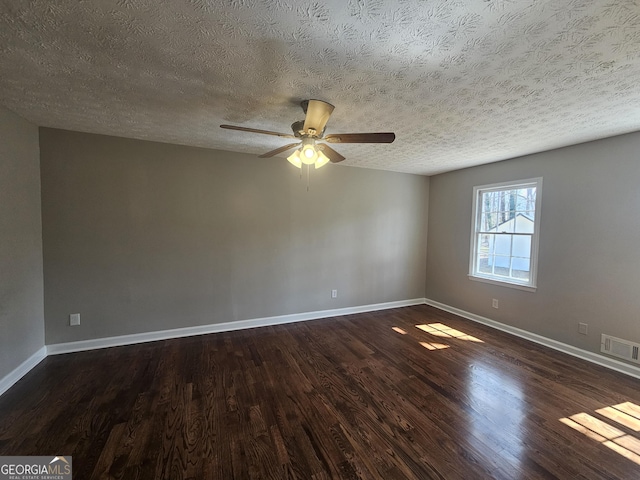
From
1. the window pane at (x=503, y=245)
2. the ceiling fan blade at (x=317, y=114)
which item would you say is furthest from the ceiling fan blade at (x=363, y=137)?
the window pane at (x=503, y=245)

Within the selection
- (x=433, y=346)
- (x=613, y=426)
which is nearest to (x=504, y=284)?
(x=433, y=346)

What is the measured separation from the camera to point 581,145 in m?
2.98

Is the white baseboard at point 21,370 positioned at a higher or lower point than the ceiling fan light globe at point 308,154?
lower

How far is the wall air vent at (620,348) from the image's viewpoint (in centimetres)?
261

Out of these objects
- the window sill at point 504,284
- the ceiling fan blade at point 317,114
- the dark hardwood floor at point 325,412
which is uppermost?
the ceiling fan blade at point 317,114

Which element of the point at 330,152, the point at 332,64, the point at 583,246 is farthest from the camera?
the point at 583,246

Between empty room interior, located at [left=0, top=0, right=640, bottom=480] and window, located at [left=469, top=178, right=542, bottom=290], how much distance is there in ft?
0.12

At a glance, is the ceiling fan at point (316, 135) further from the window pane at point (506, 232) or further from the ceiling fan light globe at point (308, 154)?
the window pane at point (506, 232)

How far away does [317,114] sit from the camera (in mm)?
1986

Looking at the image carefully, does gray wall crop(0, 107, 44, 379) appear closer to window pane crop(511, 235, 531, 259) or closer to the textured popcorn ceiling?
the textured popcorn ceiling

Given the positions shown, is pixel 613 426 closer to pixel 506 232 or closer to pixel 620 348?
pixel 620 348

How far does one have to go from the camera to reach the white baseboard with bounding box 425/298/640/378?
105 inches

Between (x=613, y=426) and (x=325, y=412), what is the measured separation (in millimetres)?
2106

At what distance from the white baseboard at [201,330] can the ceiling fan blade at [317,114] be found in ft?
9.15
